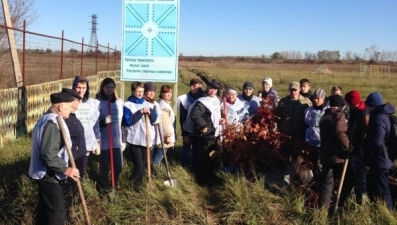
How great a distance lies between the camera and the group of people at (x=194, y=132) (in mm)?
4520

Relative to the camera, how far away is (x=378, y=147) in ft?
17.3

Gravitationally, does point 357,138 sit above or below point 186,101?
below

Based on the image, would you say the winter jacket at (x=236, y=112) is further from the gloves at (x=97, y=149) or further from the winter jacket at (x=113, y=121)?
the gloves at (x=97, y=149)

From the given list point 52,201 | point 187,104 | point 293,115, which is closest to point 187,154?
point 187,104

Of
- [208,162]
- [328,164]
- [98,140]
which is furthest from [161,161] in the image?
[328,164]

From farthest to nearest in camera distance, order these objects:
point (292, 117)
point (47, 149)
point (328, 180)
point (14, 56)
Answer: point (14, 56)
point (292, 117)
point (328, 180)
point (47, 149)

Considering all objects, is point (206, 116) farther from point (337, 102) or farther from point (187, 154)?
point (337, 102)

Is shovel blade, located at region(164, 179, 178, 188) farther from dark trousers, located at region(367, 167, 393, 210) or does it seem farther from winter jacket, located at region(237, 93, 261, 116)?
dark trousers, located at region(367, 167, 393, 210)

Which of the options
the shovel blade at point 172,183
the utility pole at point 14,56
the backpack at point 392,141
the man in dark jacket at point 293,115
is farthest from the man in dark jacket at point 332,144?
the utility pole at point 14,56

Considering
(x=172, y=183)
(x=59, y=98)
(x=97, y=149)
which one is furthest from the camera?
(x=172, y=183)

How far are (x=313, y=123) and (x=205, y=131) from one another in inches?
57.7

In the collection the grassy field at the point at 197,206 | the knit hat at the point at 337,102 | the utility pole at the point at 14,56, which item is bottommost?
the grassy field at the point at 197,206

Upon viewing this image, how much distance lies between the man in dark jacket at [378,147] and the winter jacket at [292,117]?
1.14 metres

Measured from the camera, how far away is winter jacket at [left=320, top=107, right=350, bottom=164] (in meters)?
5.25
